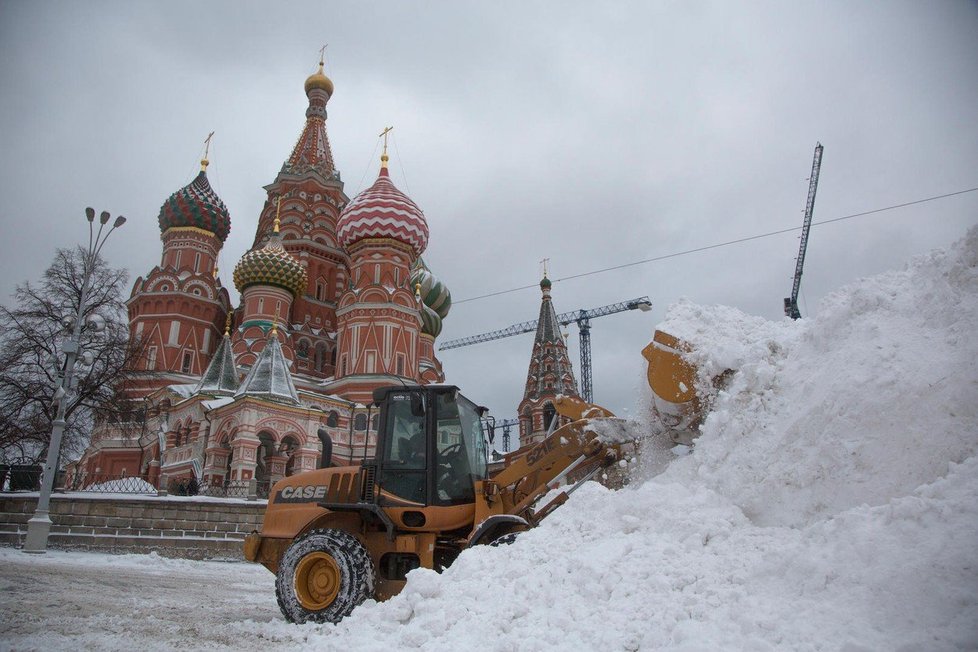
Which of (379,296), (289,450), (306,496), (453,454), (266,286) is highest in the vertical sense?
(266,286)

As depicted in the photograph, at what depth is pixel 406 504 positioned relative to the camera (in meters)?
6.32

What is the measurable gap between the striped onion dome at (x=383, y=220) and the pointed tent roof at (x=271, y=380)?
35.1 feet

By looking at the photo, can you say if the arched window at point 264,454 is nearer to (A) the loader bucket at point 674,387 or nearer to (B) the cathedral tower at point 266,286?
(B) the cathedral tower at point 266,286

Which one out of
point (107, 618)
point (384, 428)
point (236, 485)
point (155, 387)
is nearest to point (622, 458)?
point (384, 428)

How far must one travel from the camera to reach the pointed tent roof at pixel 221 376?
26062mm

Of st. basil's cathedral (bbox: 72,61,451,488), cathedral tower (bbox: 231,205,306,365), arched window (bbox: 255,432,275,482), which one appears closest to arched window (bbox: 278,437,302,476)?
st. basil's cathedral (bbox: 72,61,451,488)

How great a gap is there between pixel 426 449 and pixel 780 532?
3.31 m

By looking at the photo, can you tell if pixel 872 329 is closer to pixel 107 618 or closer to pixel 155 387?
pixel 107 618

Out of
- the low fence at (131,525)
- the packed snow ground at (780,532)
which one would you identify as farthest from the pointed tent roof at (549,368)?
the packed snow ground at (780,532)

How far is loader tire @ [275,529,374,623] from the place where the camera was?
5809 millimetres

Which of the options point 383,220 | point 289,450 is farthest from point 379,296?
point 289,450

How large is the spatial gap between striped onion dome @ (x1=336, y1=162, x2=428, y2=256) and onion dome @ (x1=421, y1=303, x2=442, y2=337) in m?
5.89

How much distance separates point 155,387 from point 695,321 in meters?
28.8

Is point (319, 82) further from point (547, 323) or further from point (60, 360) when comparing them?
point (60, 360)
